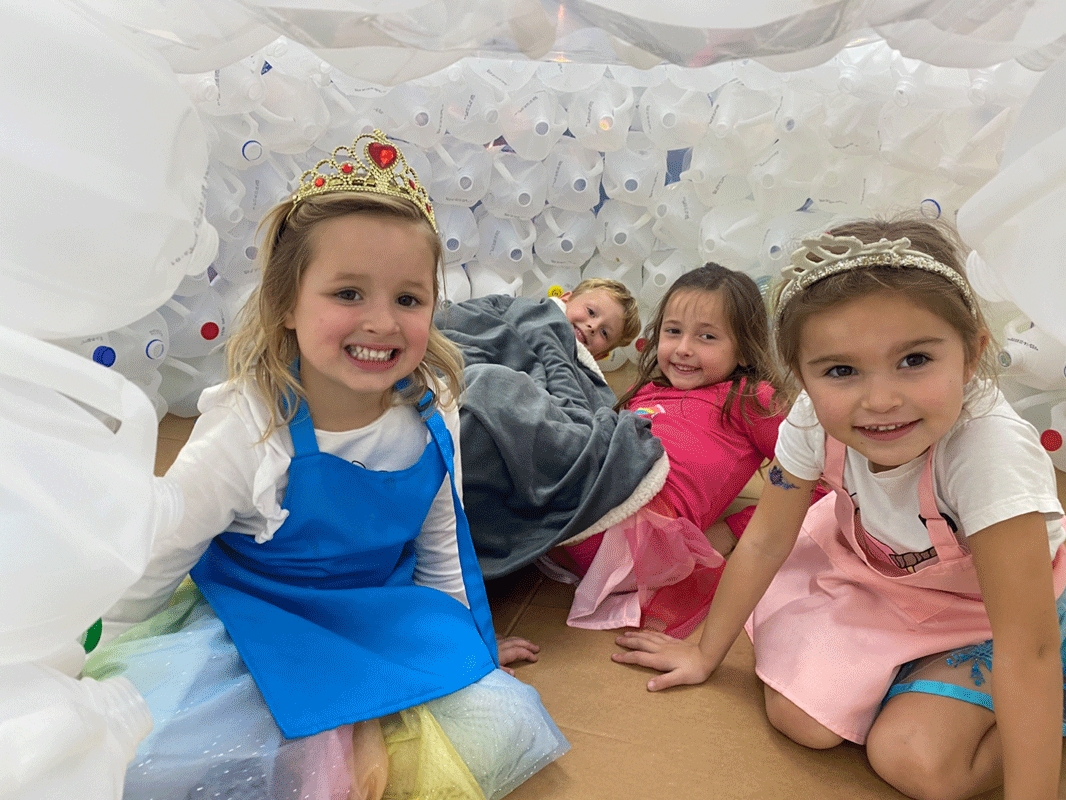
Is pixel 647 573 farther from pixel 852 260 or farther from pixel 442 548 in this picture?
pixel 852 260

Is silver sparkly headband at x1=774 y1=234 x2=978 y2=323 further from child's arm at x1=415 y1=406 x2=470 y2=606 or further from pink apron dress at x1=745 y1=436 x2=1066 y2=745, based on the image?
child's arm at x1=415 y1=406 x2=470 y2=606

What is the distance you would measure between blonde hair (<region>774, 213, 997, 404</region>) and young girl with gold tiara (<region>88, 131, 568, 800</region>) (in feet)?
1.38

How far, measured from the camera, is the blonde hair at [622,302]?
6.45ft

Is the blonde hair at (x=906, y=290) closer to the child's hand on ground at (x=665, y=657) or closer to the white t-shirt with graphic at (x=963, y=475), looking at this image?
the white t-shirt with graphic at (x=963, y=475)

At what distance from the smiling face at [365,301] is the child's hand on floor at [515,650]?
0.42 meters

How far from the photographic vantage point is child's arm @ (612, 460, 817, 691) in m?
1.06

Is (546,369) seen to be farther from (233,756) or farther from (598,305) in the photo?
(233,756)

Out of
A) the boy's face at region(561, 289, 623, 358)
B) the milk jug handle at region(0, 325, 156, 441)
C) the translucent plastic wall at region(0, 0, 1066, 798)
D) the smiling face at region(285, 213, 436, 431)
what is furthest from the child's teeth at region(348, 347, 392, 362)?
the boy's face at region(561, 289, 623, 358)

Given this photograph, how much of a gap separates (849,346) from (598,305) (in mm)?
1119

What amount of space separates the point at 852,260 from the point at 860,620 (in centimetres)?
48

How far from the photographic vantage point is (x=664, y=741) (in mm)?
1018

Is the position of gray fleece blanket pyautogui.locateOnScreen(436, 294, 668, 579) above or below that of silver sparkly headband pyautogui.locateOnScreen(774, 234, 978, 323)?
below

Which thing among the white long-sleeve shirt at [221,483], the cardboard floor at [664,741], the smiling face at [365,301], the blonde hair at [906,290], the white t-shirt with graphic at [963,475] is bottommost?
the cardboard floor at [664,741]

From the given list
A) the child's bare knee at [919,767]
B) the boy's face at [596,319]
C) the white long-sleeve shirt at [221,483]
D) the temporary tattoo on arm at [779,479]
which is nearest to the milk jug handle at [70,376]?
the white long-sleeve shirt at [221,483]
